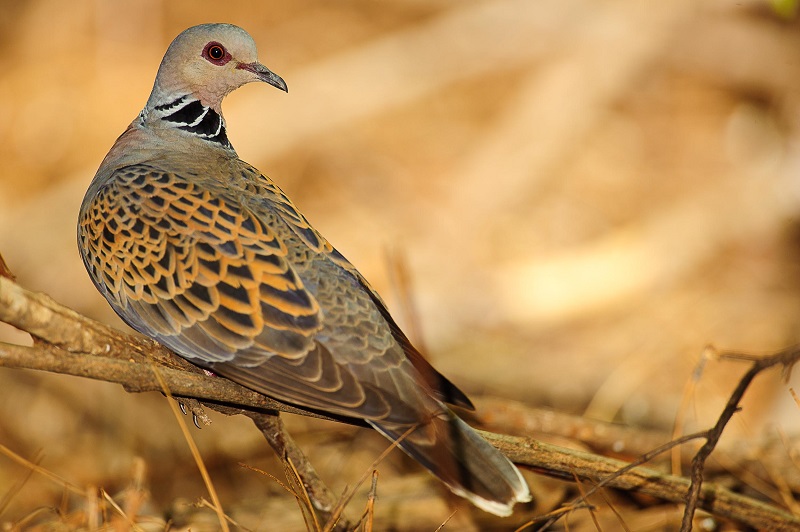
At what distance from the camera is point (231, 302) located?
8.96ft

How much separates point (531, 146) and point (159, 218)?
5.44 meters

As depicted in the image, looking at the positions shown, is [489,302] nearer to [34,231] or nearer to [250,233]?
[34,231]

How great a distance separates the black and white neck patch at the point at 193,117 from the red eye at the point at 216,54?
0.55 feet

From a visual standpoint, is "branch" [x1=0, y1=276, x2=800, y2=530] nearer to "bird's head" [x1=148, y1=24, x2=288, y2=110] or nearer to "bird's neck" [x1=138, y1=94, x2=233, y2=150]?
"bird's neck" [x1=138, y1=94, x2=233, y2=150]

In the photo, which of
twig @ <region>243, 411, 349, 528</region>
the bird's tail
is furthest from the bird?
twig @ <region>243, 411, 349, 528</region>

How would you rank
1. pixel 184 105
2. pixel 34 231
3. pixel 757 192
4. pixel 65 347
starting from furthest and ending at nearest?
pixel 757 192
pixel 34 231
pixel 184 105
pixel 65 347

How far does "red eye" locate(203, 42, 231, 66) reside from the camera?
3.19 m

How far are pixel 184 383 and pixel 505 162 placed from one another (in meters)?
5.79

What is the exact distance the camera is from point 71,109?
27.0ft

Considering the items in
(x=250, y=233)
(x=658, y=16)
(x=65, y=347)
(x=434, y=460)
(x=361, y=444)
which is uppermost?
(x=658, y=16)

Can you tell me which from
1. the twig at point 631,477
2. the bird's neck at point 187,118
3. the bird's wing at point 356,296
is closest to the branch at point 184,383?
the twig at point 631,477

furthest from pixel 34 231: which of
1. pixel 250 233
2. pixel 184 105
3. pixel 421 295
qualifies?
pixel 250 233

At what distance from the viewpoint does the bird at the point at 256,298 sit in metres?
2.57

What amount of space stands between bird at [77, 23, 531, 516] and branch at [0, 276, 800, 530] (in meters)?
0.08
